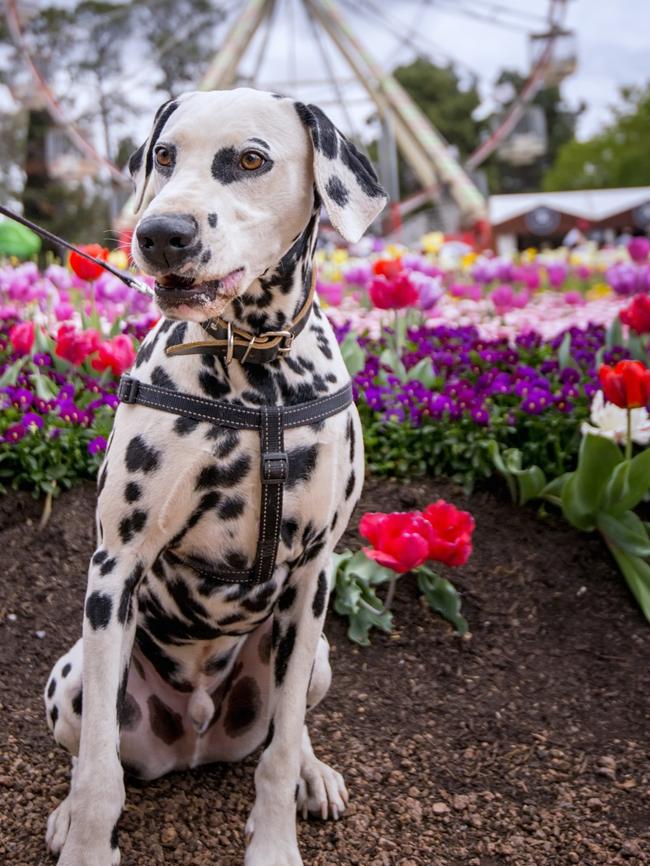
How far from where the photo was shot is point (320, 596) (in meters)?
2.58

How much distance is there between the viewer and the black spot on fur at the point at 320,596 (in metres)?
2.56

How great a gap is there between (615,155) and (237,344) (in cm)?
4665

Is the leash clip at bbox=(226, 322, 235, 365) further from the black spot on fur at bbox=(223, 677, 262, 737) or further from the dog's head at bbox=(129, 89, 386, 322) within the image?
the black spot on fur at bbox=(223, 677, 262, 737)

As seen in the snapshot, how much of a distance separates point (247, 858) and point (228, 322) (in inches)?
51.9

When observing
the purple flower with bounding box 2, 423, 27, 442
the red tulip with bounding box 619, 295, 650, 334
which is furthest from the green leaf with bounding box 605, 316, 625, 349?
the purple flower with bounding box 2, 423, 27, 442

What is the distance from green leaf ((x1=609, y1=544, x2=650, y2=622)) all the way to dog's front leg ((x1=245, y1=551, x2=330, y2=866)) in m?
1.66

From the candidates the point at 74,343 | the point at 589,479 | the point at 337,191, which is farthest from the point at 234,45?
the point at 337,191

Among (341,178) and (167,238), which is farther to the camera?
(341,178)

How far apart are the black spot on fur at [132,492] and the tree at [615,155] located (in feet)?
142

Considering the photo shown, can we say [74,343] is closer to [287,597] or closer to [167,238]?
[287,597]

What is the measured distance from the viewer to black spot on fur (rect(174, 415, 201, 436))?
2279mm

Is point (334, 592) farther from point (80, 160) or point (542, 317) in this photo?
point (80, 160)

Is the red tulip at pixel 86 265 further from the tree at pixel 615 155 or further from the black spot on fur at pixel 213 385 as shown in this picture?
the tree at pixel 615 155

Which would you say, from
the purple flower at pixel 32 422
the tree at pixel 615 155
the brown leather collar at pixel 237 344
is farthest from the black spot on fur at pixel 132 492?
the tree at pixel 615 155
